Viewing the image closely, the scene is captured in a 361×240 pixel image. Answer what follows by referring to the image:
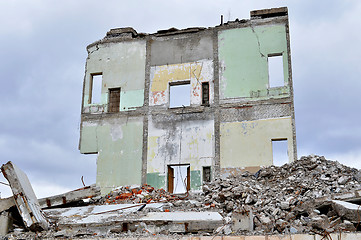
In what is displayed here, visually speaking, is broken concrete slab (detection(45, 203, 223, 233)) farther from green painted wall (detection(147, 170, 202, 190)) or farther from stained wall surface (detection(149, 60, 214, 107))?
stained wall surface (detection(149, 60, 214, 107))

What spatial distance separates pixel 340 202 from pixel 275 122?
26.6ft

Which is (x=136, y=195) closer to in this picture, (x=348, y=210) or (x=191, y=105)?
(x=191, y=105)

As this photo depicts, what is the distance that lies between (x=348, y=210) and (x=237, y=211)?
6.94 ft

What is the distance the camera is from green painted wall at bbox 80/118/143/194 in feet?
57.1

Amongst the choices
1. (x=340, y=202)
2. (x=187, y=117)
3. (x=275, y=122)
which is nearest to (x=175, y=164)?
(x=187, y=117)

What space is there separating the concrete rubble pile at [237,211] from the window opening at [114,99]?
652 cm

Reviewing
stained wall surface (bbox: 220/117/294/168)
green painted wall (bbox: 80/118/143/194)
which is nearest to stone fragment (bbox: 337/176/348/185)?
stained wall surface (bbox: 220/117/294/168)

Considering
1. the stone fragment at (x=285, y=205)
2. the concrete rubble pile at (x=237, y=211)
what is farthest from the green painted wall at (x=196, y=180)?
the stone fragment at (x=285, y=205)

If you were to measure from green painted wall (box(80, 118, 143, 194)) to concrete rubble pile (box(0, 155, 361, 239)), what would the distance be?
468 cm

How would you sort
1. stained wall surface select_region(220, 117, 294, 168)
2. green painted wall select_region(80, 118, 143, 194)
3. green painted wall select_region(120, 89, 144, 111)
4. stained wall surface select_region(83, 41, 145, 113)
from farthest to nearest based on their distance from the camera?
stained wall surface select_region(83, 41, 145, 113) < green painted wall select_region(120, 89, 144, 111) < green painted wall select_region(80, 118, 143, 194) < stained wall surface select_region(220, 117, 294, 168)

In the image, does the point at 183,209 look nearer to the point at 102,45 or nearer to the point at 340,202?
the point at 340,202

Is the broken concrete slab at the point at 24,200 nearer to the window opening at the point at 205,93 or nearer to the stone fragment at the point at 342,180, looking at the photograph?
the stone fragment at the point at 342,180

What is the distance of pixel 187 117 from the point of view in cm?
1734

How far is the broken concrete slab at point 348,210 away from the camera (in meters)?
7.54
